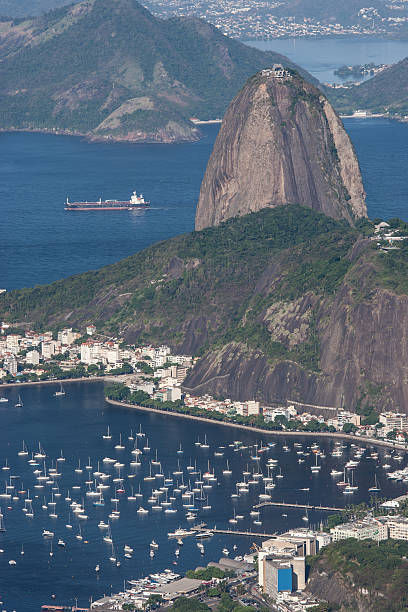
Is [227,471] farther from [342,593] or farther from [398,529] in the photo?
[342,593]

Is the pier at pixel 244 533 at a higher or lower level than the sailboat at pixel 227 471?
lower

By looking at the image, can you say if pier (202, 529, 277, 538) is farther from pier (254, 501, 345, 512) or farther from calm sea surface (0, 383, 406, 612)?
pier (254, 501, 345, 512)

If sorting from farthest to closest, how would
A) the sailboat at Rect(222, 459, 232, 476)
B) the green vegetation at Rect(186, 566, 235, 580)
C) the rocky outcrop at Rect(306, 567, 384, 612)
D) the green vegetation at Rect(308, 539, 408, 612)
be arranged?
1. the sailboat at Rect(222, 459, 232, 476)
2. the green vegetation at Rect(186, 566, 235, 580)
3. the rocky outcrop at Rect(306, 567, 384, 612)
4. the green vegetation at Rect(308, 539, 408, 612)

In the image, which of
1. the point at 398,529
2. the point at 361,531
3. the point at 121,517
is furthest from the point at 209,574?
the point at 121,517

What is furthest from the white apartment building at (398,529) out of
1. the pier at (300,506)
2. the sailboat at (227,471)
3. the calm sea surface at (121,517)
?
the sailboat at (227,471)

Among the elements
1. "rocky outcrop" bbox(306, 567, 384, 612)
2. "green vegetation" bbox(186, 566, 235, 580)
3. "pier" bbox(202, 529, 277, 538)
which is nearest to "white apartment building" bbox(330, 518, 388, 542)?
"pier" bbox(202, 529, 277, 538)

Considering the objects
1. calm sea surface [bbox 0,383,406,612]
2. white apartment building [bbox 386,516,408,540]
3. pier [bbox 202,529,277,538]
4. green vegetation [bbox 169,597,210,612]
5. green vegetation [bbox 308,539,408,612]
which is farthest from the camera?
pier [bbox 202,529,277,538]

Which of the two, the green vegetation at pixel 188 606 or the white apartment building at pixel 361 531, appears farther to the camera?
the white apartment building at pixel 361 531

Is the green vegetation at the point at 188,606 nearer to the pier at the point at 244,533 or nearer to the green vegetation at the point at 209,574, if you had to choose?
the green vegetation at the point at 209,574

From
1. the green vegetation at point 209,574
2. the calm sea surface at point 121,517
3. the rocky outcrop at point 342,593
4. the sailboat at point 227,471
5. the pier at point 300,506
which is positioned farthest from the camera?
the sailboat at point 227,471

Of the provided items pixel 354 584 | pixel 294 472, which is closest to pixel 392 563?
pixel 354 584
